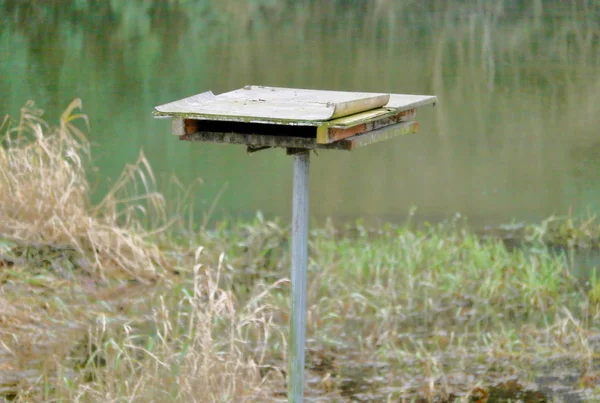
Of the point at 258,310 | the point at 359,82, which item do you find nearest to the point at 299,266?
the point at 258,310

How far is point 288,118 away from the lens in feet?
→ 9.26

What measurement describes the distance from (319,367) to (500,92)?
8.55m

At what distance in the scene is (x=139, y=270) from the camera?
5.46m

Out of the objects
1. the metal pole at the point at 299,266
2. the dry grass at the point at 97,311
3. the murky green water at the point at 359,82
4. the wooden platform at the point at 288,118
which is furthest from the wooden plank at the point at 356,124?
the murky green water at the point at 359,82

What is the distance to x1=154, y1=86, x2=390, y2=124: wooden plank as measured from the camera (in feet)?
9.35

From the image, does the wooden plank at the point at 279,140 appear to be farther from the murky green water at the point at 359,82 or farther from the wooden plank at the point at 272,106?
the murky green water at the point at 359,82

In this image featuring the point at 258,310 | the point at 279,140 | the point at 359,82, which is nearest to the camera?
the point at 279,140

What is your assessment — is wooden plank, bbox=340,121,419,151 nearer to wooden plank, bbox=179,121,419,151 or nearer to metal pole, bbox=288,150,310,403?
wooden plank, bbox=179,121,419,151

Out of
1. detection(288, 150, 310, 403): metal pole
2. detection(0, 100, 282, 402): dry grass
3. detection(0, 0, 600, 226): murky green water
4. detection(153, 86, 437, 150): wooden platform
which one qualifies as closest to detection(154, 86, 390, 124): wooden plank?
detection(153, 86, 437, 150): wooden platform

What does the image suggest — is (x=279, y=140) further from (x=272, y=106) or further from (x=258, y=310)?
(x=258, y=310)

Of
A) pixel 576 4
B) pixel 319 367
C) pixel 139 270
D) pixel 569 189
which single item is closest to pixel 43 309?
pixel 139 270

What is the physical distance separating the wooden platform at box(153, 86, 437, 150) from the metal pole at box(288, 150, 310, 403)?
0.30 feet

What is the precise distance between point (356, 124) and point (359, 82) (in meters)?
9.92

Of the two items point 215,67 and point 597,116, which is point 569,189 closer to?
point 597,116
